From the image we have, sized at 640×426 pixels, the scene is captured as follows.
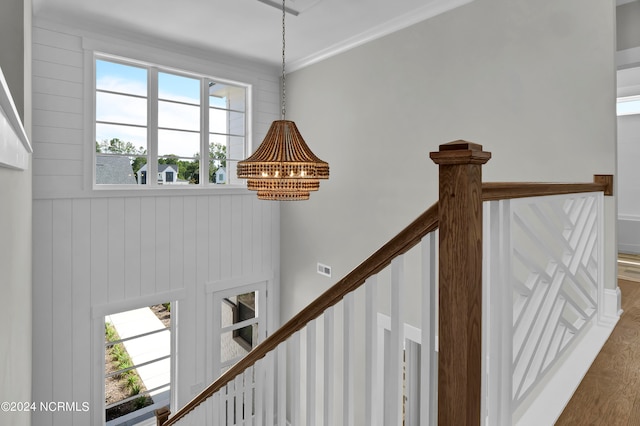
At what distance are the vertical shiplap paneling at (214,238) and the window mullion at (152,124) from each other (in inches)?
28.1

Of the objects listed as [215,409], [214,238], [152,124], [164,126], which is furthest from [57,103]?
[215,409]

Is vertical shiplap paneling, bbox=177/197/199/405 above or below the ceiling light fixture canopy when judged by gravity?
below

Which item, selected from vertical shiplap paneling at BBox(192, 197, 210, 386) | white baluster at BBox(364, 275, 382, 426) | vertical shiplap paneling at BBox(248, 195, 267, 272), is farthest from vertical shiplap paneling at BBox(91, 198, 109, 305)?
white baluster at BBox(364, 275, 382, 426)

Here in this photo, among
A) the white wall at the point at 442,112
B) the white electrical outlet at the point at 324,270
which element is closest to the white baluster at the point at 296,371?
the white wall at the point at 442,112

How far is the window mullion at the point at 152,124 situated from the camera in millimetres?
4039

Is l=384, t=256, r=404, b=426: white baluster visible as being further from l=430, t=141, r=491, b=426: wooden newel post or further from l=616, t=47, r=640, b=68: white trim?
l=616, t=47, r=640, b=68: white trim

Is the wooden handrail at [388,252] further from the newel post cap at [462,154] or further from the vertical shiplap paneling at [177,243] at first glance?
the vertical shiplap paneling at [177,243]

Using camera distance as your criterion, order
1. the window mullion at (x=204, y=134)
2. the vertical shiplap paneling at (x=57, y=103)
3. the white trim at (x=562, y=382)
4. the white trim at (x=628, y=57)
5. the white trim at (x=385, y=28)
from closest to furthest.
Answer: the white trim at (x=562, y=382) → the white trim at (x=628, y=57) → the white trim at (x=385, y=28) → the vertical shiplap paneling at (x=57, y=103) → the window mullion at (x=204, y=134)

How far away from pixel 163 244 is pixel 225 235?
734 mm

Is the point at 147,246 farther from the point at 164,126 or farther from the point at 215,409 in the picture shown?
the point at 215,409

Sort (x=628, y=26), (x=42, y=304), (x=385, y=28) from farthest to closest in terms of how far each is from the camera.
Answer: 1. (x=385, y=28)
2. (x=42, y=304)
3. (x=628, y=26)

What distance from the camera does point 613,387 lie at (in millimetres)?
1546

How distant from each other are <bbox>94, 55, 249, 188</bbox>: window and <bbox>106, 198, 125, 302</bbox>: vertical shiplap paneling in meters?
0.28

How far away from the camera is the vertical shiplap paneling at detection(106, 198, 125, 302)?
3760 millimetres
